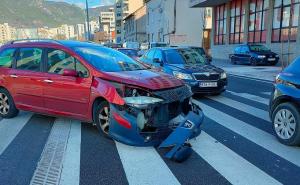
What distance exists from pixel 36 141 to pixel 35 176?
1.44 metres

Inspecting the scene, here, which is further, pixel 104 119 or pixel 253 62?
pixel 253 62

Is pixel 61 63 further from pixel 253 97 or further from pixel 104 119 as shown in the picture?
pixel 253 97

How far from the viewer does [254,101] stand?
9.02m

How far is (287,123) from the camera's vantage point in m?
5.25

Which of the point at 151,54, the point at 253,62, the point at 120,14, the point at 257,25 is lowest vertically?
the point at 253,62

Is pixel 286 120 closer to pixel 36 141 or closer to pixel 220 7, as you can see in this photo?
pixel 36 141

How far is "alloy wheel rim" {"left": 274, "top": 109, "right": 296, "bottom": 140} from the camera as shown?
514cm

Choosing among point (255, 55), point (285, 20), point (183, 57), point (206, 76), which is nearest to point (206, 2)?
point (285, 20)

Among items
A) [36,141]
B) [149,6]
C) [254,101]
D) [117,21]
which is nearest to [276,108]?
[254,101]

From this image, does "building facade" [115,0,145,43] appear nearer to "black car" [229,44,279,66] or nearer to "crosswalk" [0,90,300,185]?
"black car" [229,44,279,66]

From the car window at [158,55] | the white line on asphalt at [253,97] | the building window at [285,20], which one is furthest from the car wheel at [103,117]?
the building window at [285,20]

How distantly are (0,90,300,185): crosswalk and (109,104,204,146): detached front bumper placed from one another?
0.66ft

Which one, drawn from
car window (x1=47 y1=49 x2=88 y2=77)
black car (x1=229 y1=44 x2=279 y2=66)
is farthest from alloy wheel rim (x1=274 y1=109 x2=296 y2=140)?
black car (x1=229 y1=44 x2=279 y2=66)

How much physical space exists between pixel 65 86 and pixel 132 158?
6.75 feet
